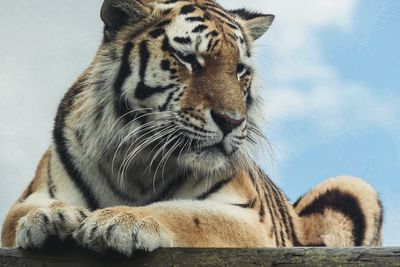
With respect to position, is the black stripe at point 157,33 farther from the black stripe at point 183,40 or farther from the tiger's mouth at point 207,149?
the tiger's mouth at point 207,149

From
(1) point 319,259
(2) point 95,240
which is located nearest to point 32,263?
(2) point 95,240

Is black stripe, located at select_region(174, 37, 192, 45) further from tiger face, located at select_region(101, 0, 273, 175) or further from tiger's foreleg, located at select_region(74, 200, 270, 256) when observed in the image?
tiger's foreleg, located at select_region(74, 200, 270, 256)

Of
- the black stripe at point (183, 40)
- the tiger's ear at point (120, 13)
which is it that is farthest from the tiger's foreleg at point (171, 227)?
the tiger's ear at point (120, 13)

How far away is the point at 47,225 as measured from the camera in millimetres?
3244

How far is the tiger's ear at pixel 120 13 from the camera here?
435cm

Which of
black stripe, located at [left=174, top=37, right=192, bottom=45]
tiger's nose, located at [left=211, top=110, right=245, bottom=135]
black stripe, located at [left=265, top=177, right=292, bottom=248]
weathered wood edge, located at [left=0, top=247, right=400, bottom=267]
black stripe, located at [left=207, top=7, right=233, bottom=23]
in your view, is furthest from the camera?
black stripe, located at [left=265, top=177, right=292, bottom=248]

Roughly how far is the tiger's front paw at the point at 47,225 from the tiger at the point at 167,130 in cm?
33

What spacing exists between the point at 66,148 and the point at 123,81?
1.59 ft

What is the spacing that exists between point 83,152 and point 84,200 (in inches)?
9.9

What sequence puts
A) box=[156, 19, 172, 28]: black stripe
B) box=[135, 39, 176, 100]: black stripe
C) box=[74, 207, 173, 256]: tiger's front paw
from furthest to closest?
box=[156, 19, 172, 28]: black stripe < box=[135, 39, 176, 100]: black stripe < box=[74, 207, 173, 256]: tiger's front paw

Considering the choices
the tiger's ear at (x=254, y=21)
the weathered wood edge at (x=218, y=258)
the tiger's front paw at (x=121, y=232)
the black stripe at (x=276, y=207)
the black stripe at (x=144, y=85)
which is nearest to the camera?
the weathered wood edge at (x=218, y=258)

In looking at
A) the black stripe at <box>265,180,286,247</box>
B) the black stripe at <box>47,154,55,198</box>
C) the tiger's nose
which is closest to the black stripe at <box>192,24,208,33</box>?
the tiger's nose

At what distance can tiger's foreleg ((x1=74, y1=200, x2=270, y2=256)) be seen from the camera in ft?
9.99

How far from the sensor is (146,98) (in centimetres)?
407
